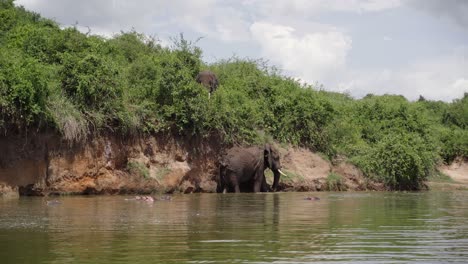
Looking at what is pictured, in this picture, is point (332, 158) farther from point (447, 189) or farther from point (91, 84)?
point (91, 84)

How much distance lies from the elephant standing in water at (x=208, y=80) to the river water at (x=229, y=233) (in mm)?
11783

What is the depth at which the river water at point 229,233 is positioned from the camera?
9.91 metres

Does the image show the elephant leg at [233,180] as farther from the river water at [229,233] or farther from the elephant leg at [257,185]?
the river water at [229,233]

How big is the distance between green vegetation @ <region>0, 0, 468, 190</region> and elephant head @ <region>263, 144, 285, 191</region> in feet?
3.67

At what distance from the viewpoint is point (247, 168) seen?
94.3ft

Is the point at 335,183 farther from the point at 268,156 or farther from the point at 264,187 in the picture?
the point at 268,156

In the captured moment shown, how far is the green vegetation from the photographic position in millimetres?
24078

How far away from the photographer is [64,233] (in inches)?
497

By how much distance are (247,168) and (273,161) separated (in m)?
1.31

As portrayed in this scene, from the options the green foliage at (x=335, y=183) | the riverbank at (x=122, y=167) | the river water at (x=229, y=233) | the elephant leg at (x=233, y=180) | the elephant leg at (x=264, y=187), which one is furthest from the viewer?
the green foliage at (x=335, y=183)

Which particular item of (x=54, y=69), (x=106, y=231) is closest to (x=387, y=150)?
(x=54, y=69)

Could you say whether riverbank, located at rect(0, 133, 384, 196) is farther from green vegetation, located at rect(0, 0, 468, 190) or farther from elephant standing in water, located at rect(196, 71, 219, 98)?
elephant standing in water, located at rect(196, 71, 219, 98)

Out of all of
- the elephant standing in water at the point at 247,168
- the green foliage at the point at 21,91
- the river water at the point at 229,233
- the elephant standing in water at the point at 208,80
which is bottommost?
the river water at the point at 229,233

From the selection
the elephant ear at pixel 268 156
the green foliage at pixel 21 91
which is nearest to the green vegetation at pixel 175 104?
the green foliage at pixel 21 91
